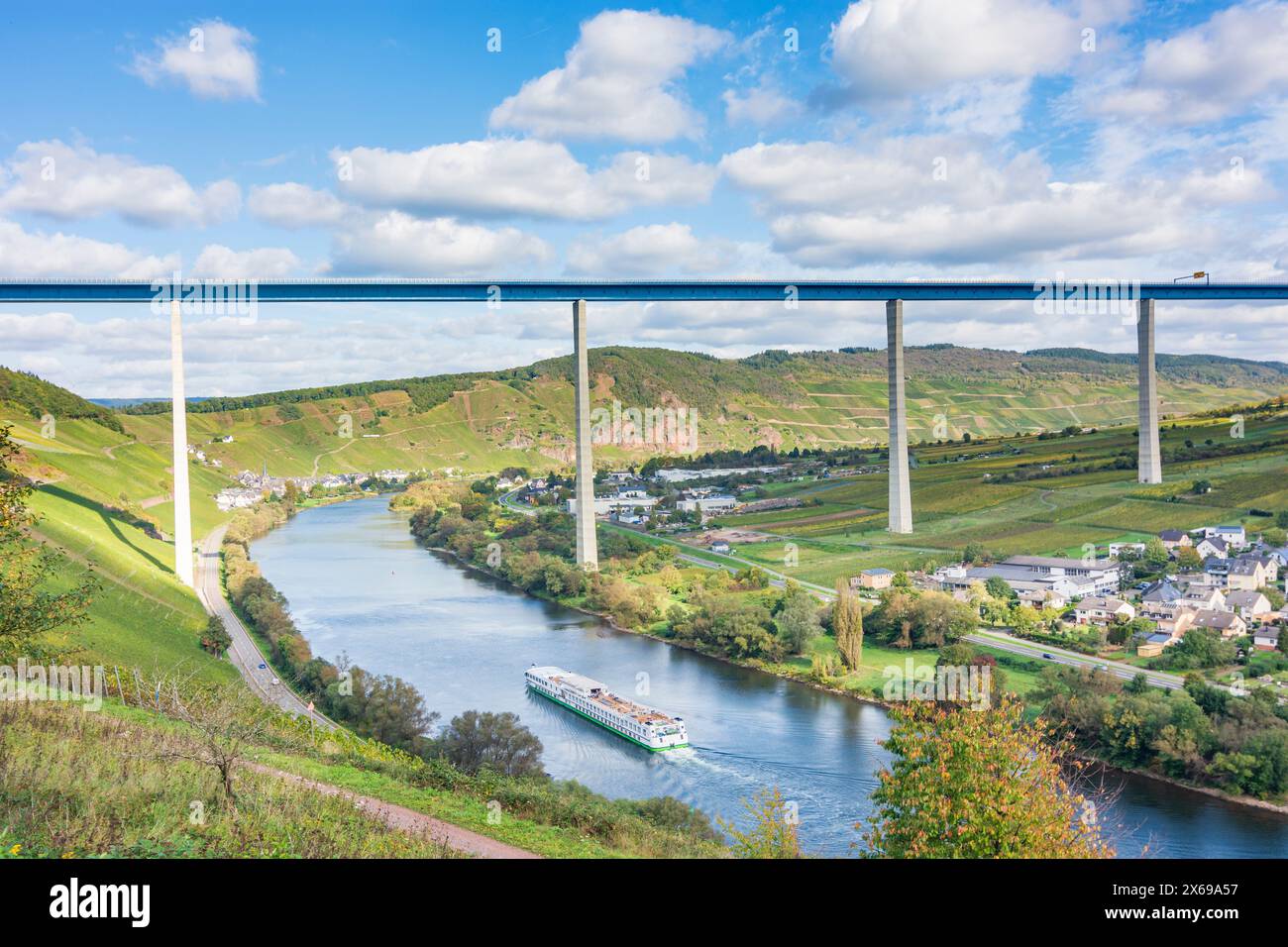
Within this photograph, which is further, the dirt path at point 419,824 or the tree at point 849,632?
the tree at point 849,632

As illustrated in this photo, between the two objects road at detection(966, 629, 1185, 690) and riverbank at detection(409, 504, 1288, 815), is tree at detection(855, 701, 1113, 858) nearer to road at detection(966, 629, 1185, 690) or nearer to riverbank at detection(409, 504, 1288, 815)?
riverbank at detection(409, 504, 1288, 815)

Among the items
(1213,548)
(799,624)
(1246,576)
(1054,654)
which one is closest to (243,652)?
(799,624)

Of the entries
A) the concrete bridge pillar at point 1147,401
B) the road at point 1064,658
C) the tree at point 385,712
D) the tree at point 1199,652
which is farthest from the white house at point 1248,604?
the tree at point 385,712

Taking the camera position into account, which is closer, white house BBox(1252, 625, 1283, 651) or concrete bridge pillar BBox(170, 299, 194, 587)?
white house BBox(1252, 625, 1283, 651)

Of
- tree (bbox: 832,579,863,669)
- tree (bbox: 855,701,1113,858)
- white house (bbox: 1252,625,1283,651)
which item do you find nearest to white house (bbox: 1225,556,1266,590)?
white house (bbox: 1252,625,1283,651)

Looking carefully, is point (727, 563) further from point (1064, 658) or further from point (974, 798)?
point (974, 798)

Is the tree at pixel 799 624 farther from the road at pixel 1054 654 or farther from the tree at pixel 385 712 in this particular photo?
the tree at pixel 385 712
